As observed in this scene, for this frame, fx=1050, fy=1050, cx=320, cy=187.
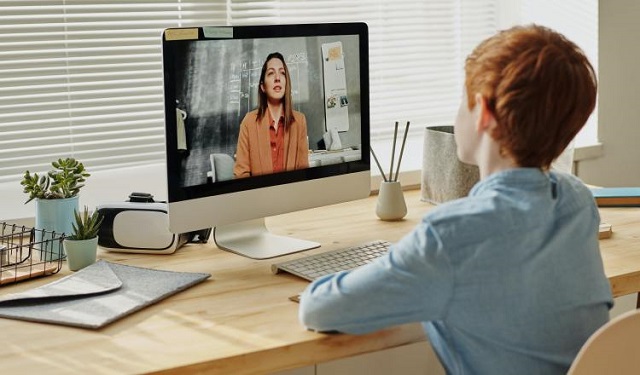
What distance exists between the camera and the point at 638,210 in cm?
264

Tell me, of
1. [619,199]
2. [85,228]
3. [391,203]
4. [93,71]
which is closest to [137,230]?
[85,228]

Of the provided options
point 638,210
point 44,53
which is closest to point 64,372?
point 44,53

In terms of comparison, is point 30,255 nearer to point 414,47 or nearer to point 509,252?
point 509,252

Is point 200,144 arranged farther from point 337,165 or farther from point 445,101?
point 445,101

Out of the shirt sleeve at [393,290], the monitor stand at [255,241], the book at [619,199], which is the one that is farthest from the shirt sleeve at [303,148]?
the book at [619,199]

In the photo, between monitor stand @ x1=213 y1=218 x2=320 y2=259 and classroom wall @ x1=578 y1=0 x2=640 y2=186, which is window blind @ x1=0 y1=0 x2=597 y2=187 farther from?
classroom wall @ x1=578 y1=0 x2=640 y2=186

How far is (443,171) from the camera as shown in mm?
2650

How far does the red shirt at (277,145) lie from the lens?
2225 millimetres

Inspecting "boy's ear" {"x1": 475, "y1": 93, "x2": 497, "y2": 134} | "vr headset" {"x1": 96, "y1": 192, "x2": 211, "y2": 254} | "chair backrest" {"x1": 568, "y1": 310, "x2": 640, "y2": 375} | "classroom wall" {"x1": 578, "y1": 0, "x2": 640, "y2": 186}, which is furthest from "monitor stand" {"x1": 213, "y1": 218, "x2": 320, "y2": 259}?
"classroom wall" {"x1": 578, "y1": 0, "x2": 640, "y2": 186}

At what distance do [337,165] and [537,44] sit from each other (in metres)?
0.86

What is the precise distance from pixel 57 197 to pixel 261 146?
44 cm

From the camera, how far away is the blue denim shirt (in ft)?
5.05

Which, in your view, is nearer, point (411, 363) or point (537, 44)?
point (537, 44)

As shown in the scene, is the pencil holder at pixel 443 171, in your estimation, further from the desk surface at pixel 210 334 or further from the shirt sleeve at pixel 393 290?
the shirt sleeve at pixel 393 290
